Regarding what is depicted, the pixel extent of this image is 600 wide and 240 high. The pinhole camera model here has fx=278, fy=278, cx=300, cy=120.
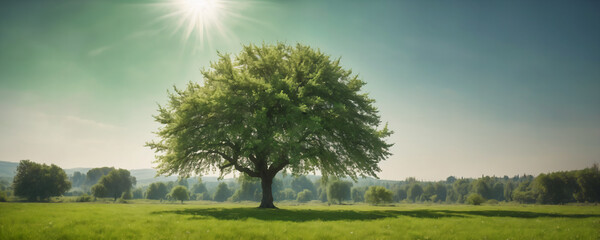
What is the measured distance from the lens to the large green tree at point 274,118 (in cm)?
2486

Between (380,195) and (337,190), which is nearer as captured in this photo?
(380,195)

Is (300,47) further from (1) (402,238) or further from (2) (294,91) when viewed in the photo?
(1) (402,238)

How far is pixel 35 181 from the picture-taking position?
86125mm

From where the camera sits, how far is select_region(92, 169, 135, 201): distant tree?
109156 mm

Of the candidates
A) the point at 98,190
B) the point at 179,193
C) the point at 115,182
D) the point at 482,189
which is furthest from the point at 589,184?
the point at 115,182

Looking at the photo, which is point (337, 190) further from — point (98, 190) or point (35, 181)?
point (35, 181)

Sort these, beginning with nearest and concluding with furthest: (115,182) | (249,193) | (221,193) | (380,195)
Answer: (380,195) → (115,182) → (249,193) → (221,193)

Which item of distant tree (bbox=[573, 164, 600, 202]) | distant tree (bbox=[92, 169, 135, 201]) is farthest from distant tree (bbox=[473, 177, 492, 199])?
distant tree (bbox=[92, 169, 135, 201])

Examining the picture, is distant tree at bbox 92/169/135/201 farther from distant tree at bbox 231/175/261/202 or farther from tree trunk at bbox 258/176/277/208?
tree trunk at bbox 258/176/277/208

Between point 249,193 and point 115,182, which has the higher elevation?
point 115,182

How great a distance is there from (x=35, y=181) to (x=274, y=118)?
10102 centimetres

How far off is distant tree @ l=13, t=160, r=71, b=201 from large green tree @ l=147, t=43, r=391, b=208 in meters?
88.1

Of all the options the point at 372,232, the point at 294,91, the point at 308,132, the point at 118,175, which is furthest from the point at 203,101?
the point at 118,175

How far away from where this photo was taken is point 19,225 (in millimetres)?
12523
